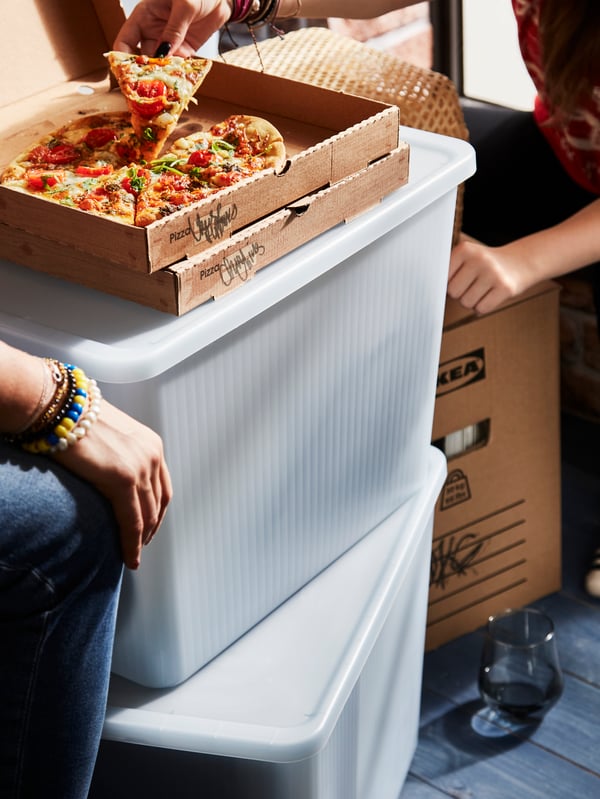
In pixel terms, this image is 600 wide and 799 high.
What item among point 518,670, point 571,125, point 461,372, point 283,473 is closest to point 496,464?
point 461,372

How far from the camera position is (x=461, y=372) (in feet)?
4.20

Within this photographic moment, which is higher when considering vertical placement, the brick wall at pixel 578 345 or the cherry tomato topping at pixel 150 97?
the cherry tomato topping at pixel 150 97

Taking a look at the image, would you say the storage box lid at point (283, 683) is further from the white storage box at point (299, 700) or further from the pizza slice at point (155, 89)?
the pizza slice at point (155, 89)

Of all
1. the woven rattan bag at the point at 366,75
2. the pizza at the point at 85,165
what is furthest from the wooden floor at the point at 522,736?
the pizza at the point at 85,165

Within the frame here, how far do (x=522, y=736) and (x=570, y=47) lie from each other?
32.2 inches

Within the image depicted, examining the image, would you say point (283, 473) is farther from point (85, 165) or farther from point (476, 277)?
point (476, 277)

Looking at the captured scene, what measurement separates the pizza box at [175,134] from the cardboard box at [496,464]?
39cm

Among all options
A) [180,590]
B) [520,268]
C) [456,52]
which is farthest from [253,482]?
[456,52]

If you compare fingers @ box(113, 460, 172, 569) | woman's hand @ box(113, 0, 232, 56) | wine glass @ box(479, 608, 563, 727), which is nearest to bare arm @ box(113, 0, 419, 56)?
woman's hand @ box(113, 0, 232, 56)

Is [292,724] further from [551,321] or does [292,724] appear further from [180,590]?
[551,321]

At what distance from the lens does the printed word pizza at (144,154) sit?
2.60 feet

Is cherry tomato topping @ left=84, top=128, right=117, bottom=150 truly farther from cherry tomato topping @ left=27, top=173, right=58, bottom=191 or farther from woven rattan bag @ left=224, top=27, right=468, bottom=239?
woven rattan bag @ left=224, top=27, right=468, bottom=239

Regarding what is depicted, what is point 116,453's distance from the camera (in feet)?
2.22

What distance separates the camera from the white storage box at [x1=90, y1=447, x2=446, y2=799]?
83cm
